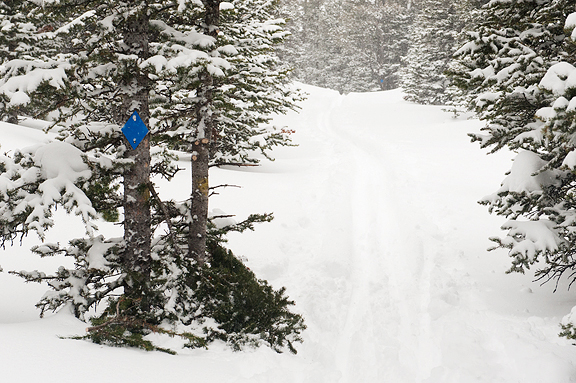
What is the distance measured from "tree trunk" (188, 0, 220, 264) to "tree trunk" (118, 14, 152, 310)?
44.6 inches

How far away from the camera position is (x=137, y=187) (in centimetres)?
596

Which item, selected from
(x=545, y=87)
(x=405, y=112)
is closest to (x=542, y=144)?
(x=545, y=87)

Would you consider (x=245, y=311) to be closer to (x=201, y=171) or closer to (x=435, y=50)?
(x=201, y=171)

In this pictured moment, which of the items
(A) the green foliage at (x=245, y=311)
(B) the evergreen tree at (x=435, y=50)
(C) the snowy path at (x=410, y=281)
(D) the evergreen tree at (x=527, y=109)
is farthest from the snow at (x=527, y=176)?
(B) the evergreen tree at (x=435, y=50)

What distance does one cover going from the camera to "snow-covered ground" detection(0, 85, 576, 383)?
490 centimetres

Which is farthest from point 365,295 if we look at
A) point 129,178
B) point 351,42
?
point 351,42

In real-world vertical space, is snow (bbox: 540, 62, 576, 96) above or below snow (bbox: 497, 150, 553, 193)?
above

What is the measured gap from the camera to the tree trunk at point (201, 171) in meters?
7.09

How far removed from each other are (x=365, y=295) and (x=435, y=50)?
87.4 ft

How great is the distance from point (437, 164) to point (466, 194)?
4911 millimetres

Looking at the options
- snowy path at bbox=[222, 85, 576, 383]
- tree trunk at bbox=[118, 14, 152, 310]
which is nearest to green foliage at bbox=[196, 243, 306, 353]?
snowy path at bbox=[222, 85, 576, 383]

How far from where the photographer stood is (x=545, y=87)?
18.3ft

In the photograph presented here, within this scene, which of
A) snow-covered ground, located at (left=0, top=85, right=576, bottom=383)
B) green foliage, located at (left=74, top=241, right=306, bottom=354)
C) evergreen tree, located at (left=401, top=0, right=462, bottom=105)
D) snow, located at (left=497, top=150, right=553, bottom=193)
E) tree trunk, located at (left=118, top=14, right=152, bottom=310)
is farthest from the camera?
evergreen tree, located at (left=401, top=0, right=462, bottom=105)

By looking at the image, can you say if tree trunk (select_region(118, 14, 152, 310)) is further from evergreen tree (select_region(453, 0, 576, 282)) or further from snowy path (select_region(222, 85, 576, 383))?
evergreen tree (select_region(453, 0, 576, 282))
